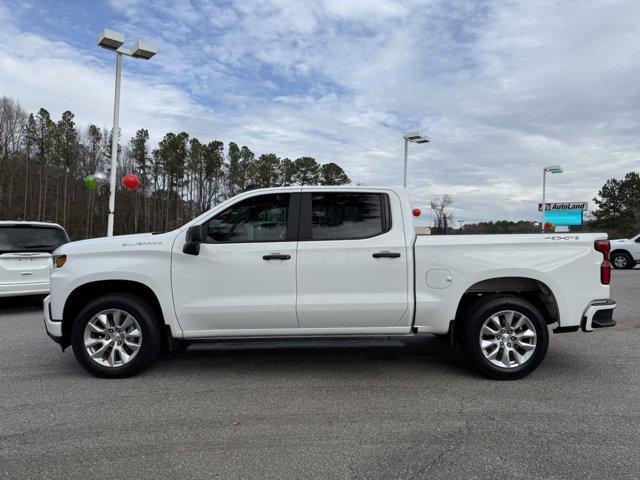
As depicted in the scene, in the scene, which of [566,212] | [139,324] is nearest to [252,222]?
[139,324]

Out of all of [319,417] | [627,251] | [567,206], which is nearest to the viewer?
[319,417]

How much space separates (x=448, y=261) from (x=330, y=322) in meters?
1.30

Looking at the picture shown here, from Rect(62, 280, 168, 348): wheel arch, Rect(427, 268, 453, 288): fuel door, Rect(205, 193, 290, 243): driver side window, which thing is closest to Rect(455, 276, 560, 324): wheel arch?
Rect(427, 268, 453, 288): fuel door

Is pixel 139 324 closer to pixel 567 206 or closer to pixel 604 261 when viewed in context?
pixel 604 261

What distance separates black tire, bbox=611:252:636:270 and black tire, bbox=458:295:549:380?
756 inches

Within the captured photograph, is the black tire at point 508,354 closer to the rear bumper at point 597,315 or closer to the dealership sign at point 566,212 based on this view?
the rear bumper at point 597,315

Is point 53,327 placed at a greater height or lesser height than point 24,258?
lesser

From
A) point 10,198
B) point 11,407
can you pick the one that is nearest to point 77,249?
point 11,407

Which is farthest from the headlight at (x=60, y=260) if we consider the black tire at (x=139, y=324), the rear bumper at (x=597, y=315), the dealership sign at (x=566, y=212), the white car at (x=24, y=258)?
the dealership sign at (x=566, y=212)

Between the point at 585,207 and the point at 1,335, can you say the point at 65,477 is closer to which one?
the point at 1,335

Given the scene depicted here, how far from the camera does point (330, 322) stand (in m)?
4.92

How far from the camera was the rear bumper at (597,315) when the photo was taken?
194 inches

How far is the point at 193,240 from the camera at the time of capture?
4.75 metres

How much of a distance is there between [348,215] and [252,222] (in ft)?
3.20
